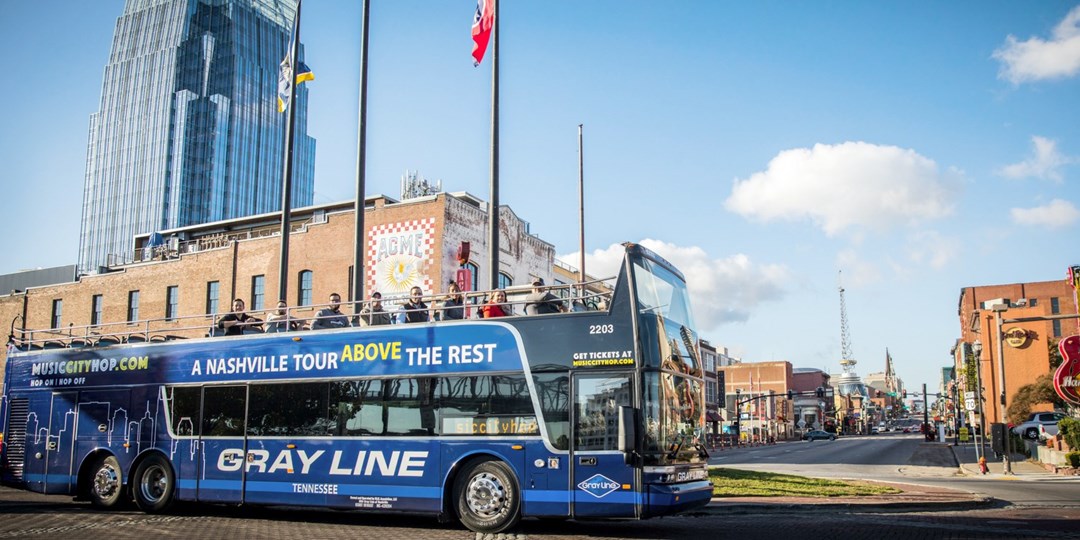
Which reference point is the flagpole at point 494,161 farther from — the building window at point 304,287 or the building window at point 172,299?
the building window at point 172,299

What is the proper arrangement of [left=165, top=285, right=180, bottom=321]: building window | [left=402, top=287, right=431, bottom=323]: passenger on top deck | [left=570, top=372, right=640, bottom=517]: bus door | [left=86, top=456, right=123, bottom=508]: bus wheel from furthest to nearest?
[left=165, top=285, right=180, bottom=321]: building window
[left=86, top=456, right=123, bottom=508]: bus wheel
[left=402, top=287, right=431, bottom=323]: passenger on top deck
[left=570, top=372, right=640, bottom=517]: bus door

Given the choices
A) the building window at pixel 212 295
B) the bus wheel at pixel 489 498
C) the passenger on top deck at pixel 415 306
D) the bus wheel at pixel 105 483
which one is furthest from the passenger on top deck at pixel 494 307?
the building window at pixel 212 295

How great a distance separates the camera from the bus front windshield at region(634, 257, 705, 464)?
11258 millimetres

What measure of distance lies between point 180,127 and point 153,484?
14052 cm

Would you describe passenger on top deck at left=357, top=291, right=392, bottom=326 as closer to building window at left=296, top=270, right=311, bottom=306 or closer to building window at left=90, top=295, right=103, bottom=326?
building window at left=296, top=270, right=311, bottom=306

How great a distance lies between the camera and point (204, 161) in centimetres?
14150

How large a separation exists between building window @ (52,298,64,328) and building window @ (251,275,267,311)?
14686mm

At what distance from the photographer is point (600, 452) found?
11.3 metres

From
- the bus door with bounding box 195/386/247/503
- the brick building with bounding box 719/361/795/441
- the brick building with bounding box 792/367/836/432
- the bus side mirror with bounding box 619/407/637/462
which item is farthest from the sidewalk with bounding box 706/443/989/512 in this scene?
the brick building with bounding box 792/367/836/432

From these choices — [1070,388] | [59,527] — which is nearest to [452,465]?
[59,527]

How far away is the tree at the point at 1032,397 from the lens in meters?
47.1

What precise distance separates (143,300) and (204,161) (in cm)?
10576

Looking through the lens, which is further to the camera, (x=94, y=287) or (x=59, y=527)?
(x=94, y=287)

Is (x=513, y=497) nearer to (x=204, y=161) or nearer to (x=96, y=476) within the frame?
(x=96, y=476)
